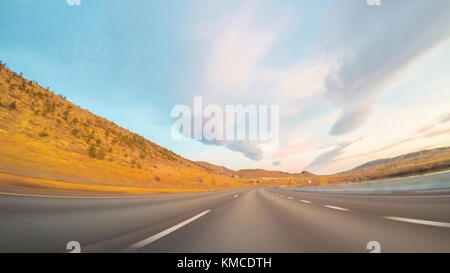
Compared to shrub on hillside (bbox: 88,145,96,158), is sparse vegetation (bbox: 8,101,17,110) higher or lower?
higher

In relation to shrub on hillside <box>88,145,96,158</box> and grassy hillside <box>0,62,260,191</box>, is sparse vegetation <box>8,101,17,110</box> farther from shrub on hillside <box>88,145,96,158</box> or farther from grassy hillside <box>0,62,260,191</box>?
shrub on hillside <box>88,145,96,158</box>

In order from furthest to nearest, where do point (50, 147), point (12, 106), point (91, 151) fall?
1. point (91, 151)
2. point (12, 106)
3. point (50, 147)

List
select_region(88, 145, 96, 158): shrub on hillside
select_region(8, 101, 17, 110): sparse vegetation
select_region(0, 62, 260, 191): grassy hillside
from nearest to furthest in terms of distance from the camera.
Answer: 1. select_region(0, 62, 260, 191): grassy hillside
2. select_region(8, 101, 17, 110): sparse vegetation
3. select_region(88, 145, 96, 158): shrub on hillside

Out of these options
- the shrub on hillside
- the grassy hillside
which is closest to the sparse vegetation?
the grassy hillside

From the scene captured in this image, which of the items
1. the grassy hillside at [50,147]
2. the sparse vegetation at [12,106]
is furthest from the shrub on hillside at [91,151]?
the sparse vegetation at [12,106]

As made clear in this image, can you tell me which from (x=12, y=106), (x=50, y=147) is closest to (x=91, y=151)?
(x=50, y=147)

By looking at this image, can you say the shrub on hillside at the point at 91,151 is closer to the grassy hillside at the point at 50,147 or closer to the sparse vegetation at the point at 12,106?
the grassy hillside at the point at 50,147

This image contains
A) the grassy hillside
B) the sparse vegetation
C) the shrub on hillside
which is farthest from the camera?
the shrub on hillside

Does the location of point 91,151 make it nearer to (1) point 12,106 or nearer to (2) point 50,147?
(2) point 50,147

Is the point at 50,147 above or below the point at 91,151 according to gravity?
above

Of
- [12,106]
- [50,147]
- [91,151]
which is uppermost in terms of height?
[12,106]
